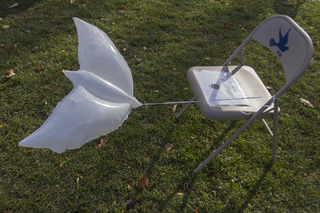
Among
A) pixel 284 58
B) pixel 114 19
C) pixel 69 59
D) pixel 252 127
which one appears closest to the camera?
pixel 284 58

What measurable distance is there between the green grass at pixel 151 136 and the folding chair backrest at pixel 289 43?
105 centimetres

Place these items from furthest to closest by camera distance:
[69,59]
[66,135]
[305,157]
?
[69,59] → [305,157] → [66,135]

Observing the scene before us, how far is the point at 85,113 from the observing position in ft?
3.71

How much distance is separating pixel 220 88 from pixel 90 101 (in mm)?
1266

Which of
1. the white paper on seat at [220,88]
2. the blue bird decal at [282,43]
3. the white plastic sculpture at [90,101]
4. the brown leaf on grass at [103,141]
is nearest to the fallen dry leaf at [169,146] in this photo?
the brown leaf on grass at [103,141]

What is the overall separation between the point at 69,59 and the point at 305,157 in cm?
331

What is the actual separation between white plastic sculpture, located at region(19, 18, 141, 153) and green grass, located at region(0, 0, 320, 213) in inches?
41.6

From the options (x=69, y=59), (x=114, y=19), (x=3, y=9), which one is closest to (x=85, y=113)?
(x=69, y=59)

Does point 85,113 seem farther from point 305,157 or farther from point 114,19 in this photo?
point 114,19

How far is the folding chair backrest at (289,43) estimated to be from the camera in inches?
63.0

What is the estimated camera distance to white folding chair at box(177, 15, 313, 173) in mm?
1668

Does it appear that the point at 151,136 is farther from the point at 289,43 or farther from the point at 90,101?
the point at 289,43

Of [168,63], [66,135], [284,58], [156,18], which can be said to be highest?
[284,58]

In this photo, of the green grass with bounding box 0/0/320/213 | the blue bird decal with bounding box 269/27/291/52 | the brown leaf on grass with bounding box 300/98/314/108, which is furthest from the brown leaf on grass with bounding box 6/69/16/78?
the brown leaf on grass with bounding box 300/98/314/108
